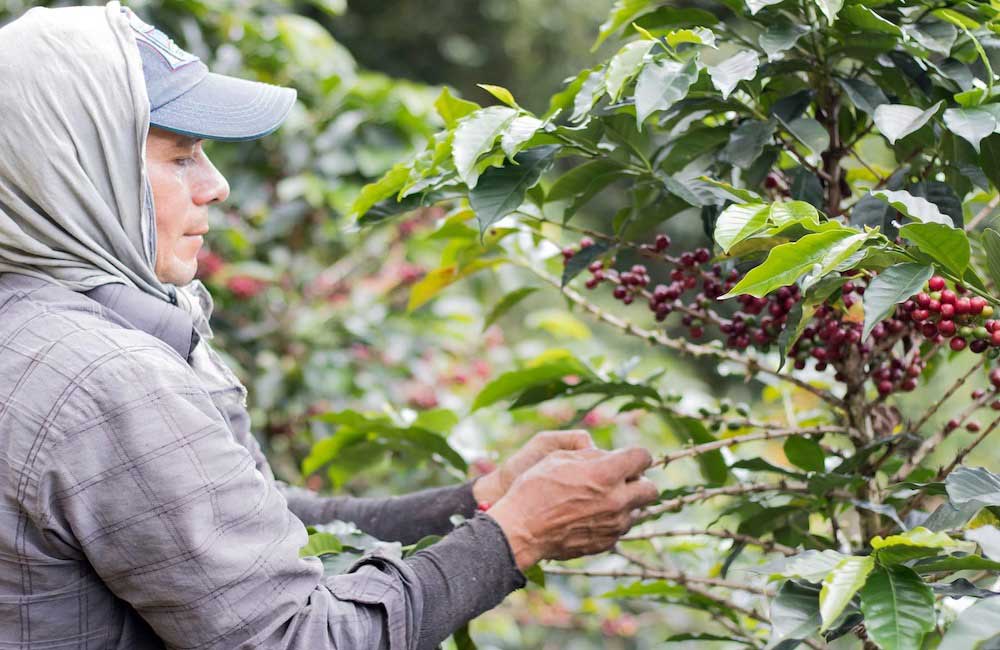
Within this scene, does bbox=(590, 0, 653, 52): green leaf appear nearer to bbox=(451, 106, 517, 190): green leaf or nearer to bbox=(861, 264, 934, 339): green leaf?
bbox=(451, 106, 517, 190): green leaf

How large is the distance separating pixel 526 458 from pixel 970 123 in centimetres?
75

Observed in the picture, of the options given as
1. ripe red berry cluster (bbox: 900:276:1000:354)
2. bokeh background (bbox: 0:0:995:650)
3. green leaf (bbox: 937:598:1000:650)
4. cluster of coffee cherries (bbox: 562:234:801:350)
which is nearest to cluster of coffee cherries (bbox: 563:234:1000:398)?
cluster of coffee cherries (bbox: 562:234:801:350)

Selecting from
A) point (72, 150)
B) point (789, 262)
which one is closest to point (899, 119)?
point (789, 262)

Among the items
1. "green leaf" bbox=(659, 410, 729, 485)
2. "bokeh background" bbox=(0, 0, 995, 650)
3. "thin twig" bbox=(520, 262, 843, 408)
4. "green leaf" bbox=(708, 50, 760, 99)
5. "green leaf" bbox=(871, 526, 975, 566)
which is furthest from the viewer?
"bokeh background" bbox=(0, 0, 995, 650)

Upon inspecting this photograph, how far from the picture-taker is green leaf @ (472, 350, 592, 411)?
1546 millimetres

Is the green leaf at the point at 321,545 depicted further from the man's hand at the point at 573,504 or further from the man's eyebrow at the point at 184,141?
the man's eyebrow at the point at 184,141

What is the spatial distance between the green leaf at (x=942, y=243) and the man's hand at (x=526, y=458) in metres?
0.63

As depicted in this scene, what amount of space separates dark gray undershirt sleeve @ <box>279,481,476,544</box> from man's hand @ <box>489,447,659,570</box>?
0.25 meters

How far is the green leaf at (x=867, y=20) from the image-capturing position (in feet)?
3.64

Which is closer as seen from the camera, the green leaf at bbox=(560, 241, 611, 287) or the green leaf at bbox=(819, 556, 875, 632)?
the green leaf at bbox=(819, 556, 875, 632)

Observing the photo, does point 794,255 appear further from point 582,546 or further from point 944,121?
point 582,546

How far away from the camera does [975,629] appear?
0.77m

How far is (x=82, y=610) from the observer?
1.07 meters

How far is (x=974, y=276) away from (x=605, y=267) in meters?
0.56
